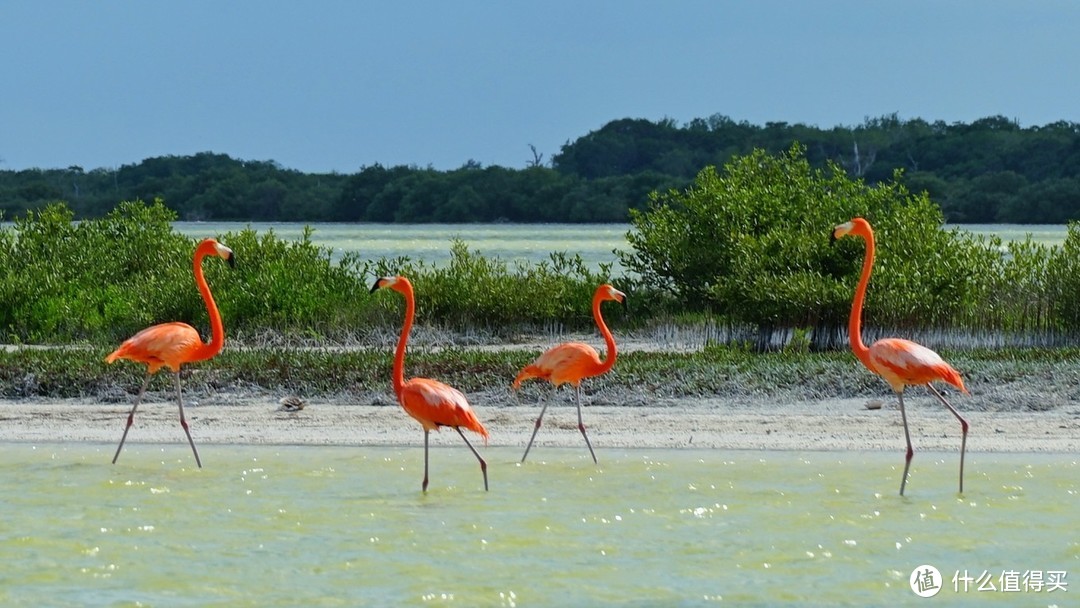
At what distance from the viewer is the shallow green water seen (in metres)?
6.94

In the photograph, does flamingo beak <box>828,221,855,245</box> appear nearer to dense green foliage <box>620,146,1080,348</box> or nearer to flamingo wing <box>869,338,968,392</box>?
flamingo wing <box>869,338,968,392</box>

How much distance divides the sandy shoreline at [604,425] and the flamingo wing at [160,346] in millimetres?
1067

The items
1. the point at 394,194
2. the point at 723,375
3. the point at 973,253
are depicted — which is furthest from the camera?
the point at 394,194

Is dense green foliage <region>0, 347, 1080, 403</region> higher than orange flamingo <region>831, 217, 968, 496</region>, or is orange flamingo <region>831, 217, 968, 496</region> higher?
orange flamingo <region>831, 217, 968, 496</region>

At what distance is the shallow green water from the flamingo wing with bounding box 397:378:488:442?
0.51 m

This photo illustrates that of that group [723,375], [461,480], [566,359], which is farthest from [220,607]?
[723,375]

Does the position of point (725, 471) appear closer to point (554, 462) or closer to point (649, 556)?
point (554, 462)

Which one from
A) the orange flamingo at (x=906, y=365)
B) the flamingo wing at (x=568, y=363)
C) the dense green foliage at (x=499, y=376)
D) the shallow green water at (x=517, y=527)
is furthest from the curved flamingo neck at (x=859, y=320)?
the dense green foliage at (x=499, y=376)

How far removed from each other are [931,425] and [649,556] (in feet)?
12.6

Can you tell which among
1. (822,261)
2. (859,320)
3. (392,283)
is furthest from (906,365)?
(822,261)

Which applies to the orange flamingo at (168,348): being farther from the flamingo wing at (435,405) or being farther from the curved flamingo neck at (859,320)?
the curved flamingo neck at (859,320)

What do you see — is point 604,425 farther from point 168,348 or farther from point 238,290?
point 238,290

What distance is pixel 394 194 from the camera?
2970 inches

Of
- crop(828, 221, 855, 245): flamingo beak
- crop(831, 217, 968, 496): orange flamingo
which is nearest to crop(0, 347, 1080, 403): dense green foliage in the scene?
crop(831, 217, 968, 496): orange flamingo
